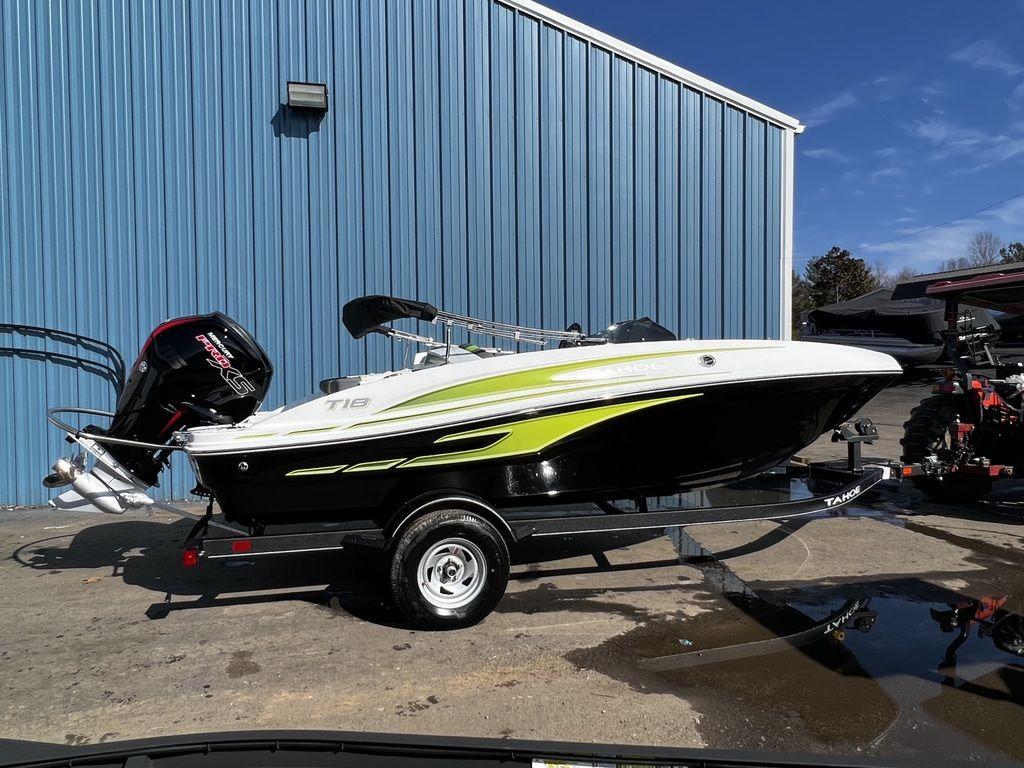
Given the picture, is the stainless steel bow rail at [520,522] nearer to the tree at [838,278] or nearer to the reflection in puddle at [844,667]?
the reflection in puddle at [844,667]

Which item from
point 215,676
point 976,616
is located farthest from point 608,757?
point 976,616

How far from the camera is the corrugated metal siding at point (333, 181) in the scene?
7.15m

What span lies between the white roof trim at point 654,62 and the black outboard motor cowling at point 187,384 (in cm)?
548

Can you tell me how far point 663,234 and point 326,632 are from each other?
6184 millimetres

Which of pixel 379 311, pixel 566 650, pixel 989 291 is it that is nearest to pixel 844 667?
pixel 566 650

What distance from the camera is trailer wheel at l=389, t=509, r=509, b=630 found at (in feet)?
12.8

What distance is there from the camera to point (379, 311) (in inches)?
195

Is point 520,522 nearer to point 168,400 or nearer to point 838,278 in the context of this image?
point 168,400

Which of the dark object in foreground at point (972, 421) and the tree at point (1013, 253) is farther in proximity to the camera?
the tree at point (1013, 253)

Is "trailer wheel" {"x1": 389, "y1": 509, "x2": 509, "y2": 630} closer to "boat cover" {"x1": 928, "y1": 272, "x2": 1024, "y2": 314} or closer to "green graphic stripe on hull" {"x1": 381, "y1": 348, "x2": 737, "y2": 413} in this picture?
"green graphic stripe on hull" {"x1": 381, "y1": 348, "x2": 737, "y2": 413}

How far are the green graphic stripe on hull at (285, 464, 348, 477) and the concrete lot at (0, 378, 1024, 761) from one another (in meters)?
0.90

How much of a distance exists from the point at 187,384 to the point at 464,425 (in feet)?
5.91

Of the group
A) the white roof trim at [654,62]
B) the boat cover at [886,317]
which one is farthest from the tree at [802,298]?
the white roof trim at [654,62]

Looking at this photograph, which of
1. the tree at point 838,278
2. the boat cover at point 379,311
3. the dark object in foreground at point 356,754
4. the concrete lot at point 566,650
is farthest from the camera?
the tree at point 838,278
